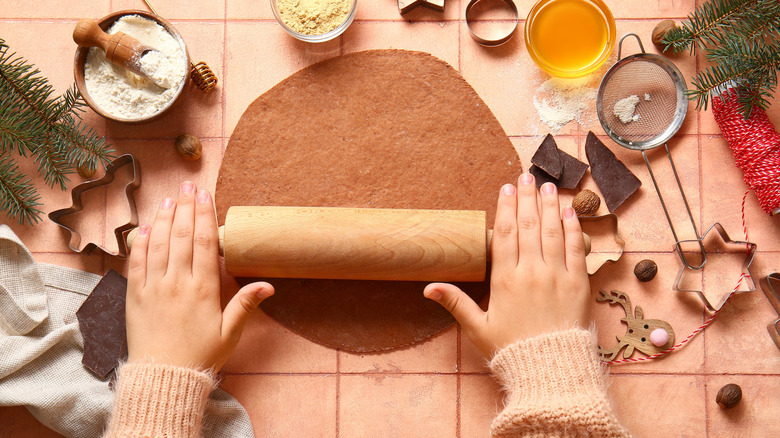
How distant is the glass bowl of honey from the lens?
4.07 feet

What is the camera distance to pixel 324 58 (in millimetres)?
1289

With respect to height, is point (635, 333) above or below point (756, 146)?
below

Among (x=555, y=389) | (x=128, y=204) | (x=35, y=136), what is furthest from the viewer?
(x=128, y=204)

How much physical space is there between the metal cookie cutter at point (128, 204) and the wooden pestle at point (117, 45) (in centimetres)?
20

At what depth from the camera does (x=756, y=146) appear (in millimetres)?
1185

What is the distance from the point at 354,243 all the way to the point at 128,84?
23.3 inches

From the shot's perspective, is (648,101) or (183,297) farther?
(648,101)

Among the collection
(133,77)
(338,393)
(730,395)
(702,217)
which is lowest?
(338,393)

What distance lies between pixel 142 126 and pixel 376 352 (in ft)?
2.36

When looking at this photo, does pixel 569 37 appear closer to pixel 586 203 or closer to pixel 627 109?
pixel 627 109

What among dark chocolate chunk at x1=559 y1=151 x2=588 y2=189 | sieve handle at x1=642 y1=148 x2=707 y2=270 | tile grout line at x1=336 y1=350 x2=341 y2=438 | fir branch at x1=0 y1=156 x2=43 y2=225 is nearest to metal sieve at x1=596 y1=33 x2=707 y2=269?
sieve handle at x1=642 y1=148 x2=707 y2=270

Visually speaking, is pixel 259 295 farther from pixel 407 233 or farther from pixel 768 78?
pixel 768 78

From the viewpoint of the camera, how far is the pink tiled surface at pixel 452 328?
1.21m

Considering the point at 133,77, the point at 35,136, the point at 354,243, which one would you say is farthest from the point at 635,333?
the point at 35,136
